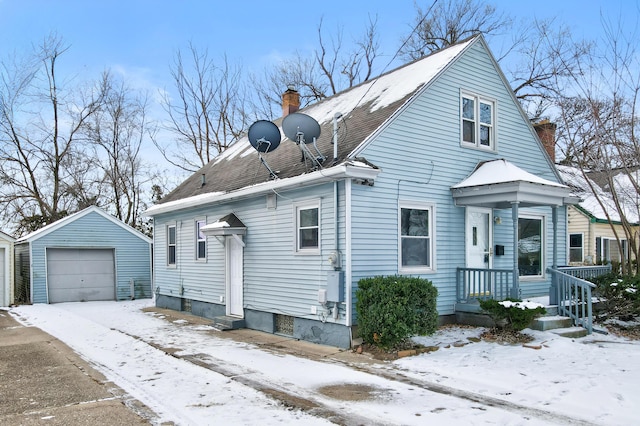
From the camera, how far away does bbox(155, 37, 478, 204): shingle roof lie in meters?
10.4

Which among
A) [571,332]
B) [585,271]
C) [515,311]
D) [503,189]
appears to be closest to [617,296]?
[585,271]

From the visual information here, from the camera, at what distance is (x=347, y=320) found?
360 inches

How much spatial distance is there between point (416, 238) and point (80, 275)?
14.5 metres

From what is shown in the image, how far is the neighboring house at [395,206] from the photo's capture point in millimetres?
9547

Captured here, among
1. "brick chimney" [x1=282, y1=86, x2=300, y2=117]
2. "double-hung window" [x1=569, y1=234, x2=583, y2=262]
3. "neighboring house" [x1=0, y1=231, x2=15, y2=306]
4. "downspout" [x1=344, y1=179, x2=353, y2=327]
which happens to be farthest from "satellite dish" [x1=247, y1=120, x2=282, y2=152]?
"double-hung window" [x1=569, y1=234, x2=583, y2=262]

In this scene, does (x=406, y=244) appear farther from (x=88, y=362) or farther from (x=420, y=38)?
(x=420, y=38)

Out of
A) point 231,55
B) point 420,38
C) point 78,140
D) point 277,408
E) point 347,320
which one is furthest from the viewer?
point 231,55

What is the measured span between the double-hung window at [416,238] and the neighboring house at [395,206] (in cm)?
3

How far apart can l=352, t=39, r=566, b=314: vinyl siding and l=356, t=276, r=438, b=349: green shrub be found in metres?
0.68

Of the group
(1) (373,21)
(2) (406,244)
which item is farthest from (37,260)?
(1) (373,21)

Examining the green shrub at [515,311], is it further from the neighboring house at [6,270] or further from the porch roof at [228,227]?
the neighboring house at [6,270]

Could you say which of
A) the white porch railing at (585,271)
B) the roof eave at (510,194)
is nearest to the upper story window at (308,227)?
the roof eave at (510,194)

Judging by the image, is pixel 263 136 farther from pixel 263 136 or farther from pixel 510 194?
pixel 510 194

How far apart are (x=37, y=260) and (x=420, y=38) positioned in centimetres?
2020
